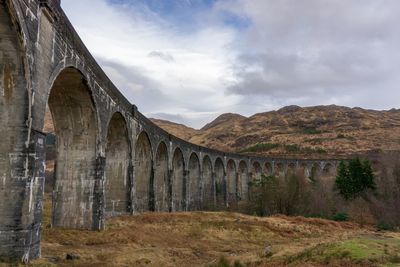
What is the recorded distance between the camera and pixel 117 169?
20984 mm

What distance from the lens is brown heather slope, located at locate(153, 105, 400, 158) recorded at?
86.8 meters

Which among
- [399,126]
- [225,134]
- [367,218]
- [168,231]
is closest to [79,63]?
[168,231]

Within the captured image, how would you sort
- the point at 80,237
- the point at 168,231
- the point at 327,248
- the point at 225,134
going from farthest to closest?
the point at 225,134 → the point at 168,231 → the point at 80,237 → the point at 327,248

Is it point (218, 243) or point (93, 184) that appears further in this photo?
point (218, 243)

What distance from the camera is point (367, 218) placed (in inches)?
1332

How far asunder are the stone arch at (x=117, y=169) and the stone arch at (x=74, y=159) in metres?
4.10

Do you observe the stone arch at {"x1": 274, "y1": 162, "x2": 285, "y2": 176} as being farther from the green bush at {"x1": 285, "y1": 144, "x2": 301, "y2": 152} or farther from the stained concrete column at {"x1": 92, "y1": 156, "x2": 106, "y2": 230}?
the stained concrete column at {"x1": 92, "y1": 156, "x2": 106, "y2": 230}

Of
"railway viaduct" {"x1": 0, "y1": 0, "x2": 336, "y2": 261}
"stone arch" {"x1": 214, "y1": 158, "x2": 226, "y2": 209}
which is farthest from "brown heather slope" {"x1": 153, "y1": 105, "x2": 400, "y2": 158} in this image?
"railway viaduct" {"x1": 0, "y1": 0, "x2": 336, "y2": 261}

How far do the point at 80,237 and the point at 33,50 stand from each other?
25.4ft

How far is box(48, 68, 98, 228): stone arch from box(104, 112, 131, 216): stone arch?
410 centimetres

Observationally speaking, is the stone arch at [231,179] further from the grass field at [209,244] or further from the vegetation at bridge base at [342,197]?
the grass field at [209,244]

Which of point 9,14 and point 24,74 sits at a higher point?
point 9,14

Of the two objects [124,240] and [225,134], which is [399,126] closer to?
[225,134]

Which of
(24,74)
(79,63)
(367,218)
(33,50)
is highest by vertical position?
(79,63)
